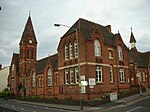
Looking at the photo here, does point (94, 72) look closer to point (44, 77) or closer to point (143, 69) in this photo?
point (44, 77)

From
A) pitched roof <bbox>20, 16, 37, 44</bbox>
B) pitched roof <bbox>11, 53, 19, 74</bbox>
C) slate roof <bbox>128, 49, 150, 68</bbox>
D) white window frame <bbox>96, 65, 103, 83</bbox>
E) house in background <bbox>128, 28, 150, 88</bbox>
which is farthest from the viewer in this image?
pitched roof <bbox>11, 53, 19, 74</bbox>

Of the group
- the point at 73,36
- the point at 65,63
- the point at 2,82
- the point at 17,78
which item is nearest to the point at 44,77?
the point at 65,63

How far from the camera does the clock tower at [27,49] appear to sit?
6262cm

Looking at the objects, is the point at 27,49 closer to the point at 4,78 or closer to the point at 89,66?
→ the point at 4,78

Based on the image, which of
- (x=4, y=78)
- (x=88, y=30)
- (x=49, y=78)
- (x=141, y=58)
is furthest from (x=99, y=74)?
(x=4, y=78)

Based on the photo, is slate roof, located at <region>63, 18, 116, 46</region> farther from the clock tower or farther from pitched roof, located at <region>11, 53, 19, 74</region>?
pitched roof, located at <region>11, 53, 19, 74</region>

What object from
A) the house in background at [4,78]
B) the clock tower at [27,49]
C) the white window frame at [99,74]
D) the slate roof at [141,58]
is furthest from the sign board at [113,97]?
the house in background at [4,78]

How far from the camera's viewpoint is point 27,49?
63656 millimetres

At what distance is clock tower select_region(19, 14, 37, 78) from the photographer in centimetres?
6262

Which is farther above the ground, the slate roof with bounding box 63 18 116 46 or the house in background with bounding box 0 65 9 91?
the slate roof with bounding box 63 18 116 46

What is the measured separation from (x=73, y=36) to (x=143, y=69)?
24.1 m

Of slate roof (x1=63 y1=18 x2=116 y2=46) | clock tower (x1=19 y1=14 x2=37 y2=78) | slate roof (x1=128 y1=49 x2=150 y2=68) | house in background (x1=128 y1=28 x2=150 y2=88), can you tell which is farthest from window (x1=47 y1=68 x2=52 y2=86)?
slate roof (x1=128 y1=49 x2=150 y2=68)

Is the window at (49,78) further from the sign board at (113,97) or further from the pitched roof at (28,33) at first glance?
the pitched roof at (28,33)

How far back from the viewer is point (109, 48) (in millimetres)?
37750
